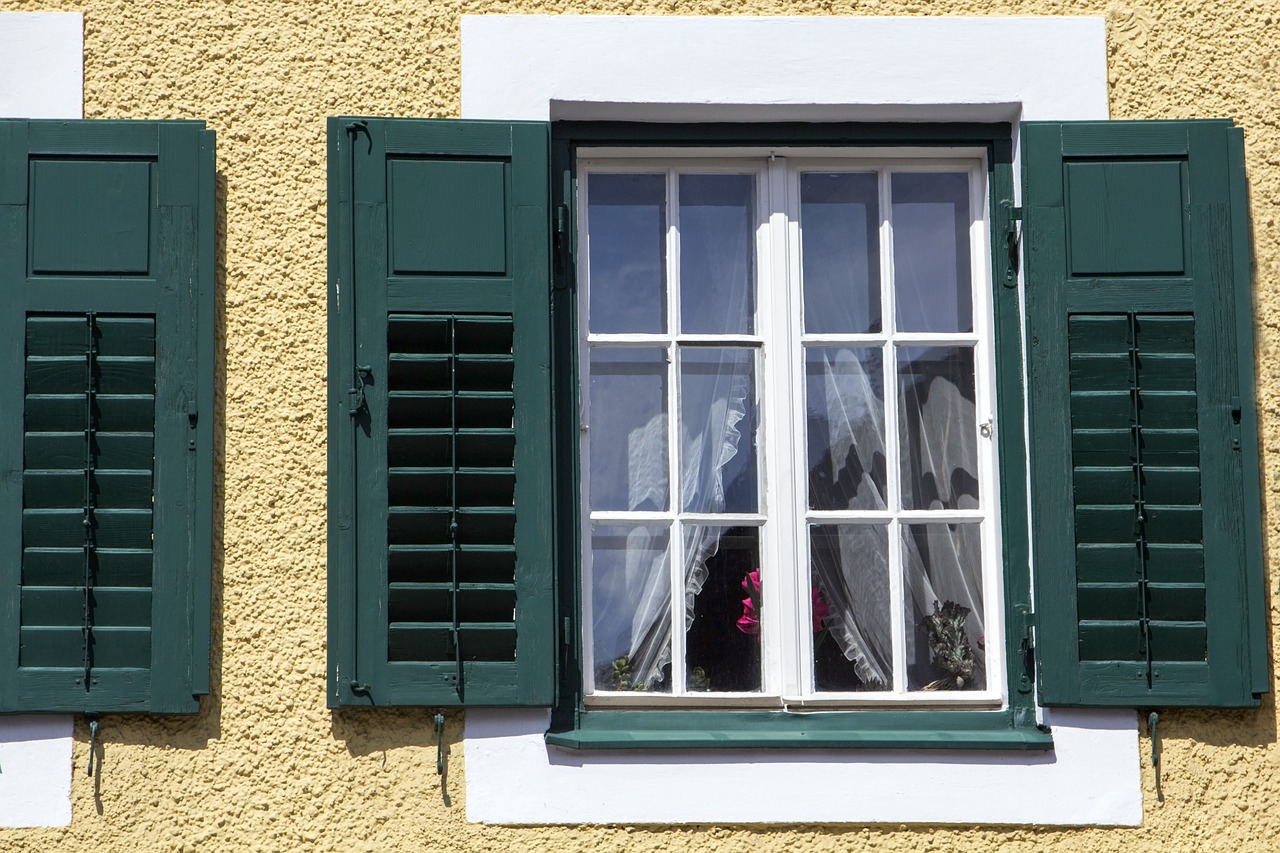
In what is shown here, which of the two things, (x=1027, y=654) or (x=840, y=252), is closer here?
(x=1027, y=654)

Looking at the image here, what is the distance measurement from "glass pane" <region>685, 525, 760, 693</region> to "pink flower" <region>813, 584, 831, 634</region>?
150 mm

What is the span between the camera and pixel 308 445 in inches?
167

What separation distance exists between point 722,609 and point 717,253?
967 millimetres

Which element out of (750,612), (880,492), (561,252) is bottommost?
(750,612)

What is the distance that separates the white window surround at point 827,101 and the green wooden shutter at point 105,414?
788 millimetres

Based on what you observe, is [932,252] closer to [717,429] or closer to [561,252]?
[717,429]

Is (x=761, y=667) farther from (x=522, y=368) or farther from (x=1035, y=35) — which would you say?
(x=1035, y=35)

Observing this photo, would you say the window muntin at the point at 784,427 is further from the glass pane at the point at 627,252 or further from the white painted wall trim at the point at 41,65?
the white painted wall trim at the point at 41,65

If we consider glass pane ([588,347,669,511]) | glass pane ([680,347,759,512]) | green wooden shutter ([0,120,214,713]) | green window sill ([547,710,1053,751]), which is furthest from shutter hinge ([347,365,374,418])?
green window sill ([547,710,1053,751])

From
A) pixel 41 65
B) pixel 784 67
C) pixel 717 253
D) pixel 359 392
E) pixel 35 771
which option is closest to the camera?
pixel 35 771

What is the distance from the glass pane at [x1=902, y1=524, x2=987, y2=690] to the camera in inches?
173

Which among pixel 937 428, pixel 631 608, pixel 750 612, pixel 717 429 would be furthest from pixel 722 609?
pixel 937 428

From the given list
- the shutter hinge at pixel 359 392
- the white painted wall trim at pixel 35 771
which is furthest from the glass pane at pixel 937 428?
the white painted wall trim at pixel 35 771

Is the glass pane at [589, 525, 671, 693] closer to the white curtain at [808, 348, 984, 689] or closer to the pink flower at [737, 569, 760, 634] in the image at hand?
the pink flower at [737, 569, 760, 634]
